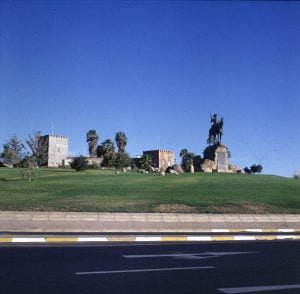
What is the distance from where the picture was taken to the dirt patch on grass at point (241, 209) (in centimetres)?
2311

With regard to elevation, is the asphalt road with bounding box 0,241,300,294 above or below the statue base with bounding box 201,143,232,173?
below

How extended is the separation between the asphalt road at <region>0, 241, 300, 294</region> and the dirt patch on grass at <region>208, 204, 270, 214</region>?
832 cm

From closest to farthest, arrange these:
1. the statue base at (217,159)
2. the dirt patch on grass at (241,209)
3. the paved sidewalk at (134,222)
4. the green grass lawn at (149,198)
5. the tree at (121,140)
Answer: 1. the paved sidewalk at (134,222)
2. the green grass lawn at (149,198)
3. the dirt patch on grass at (241,209)
4. the statue base at (217,159)
5. the tree at (121,140)

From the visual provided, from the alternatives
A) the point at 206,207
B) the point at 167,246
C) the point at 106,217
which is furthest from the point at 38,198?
the point at 167,246

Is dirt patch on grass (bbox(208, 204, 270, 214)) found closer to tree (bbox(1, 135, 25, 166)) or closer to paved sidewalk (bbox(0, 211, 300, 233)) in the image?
paved sidewalk (bbox(0, 211, 300, 233))

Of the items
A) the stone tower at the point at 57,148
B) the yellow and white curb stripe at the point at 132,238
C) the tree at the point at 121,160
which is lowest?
the yellow and white curb stripe at the point at 132,238

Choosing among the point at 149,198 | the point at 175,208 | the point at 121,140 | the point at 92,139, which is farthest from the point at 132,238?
the point at 92,139

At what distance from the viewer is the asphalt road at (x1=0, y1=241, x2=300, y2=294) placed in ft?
27.1

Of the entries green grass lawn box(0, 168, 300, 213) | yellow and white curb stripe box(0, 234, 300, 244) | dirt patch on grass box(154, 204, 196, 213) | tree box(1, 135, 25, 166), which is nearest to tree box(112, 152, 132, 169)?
tree box(1, 135, 25, 166)

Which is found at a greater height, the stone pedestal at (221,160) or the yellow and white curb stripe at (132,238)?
the stone pedestal at (221,160)

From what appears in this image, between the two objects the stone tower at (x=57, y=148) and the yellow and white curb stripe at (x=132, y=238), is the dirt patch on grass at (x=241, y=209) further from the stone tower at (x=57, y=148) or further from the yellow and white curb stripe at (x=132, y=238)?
the stone tower at (x=57, y=148)

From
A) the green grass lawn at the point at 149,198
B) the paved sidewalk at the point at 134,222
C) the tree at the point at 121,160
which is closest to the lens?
the paved sidewalk at the point at 134,222

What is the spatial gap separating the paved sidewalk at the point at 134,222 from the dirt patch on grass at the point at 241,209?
27.6 inches

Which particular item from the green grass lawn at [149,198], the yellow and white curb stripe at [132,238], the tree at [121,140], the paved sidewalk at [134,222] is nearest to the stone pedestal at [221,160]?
the green grass lawn at [149,198]
